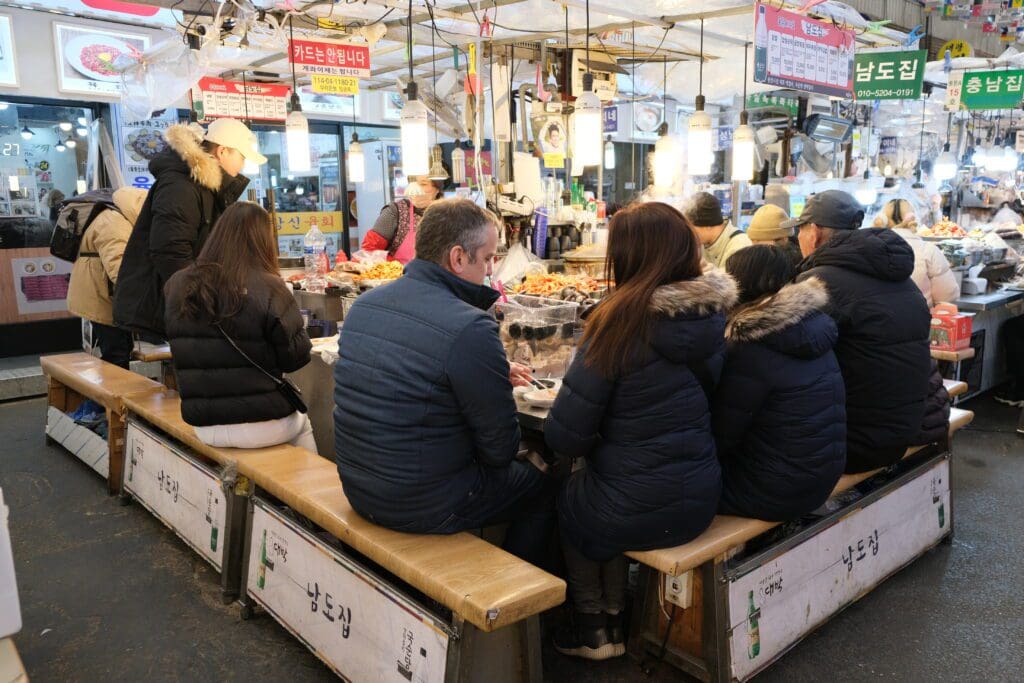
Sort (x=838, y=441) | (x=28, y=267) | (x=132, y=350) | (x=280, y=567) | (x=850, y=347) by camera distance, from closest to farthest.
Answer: (x=838, y=441) < (x=280, y=567) < (x=850, y=347) < (x=132, y=350) < (x=28, y=267)

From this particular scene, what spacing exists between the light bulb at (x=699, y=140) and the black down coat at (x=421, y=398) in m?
3.53

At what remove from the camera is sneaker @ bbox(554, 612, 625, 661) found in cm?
312

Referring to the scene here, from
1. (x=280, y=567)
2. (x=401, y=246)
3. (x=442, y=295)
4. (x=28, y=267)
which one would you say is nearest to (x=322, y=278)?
(x=401, y=246)

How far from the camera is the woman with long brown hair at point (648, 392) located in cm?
262

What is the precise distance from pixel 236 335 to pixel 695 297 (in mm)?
2126

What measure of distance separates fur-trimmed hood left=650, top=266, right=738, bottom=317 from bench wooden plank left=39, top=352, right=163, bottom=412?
365cm

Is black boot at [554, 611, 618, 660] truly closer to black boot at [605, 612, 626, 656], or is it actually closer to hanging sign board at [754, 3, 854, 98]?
black boot at [605, 612, 626, 656]

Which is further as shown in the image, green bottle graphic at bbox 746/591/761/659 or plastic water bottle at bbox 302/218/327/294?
plastic water bottle at bbox 302/218/327/294

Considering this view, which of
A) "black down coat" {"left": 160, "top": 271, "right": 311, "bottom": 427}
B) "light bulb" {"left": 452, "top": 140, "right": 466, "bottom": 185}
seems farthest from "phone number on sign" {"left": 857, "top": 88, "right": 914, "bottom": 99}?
"black down coat" {"left": 160, "top": 271, "right": 311, "bottom": 427}

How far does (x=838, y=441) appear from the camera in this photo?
2.97 meters

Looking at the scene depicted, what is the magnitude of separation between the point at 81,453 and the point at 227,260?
2.73m

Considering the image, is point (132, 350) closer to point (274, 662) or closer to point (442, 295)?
point (274, 662)

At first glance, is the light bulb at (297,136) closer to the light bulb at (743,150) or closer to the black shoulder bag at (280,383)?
the black shoulder bag at (280,383)

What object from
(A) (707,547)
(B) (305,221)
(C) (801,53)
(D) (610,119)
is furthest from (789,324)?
(B) (305,221)
